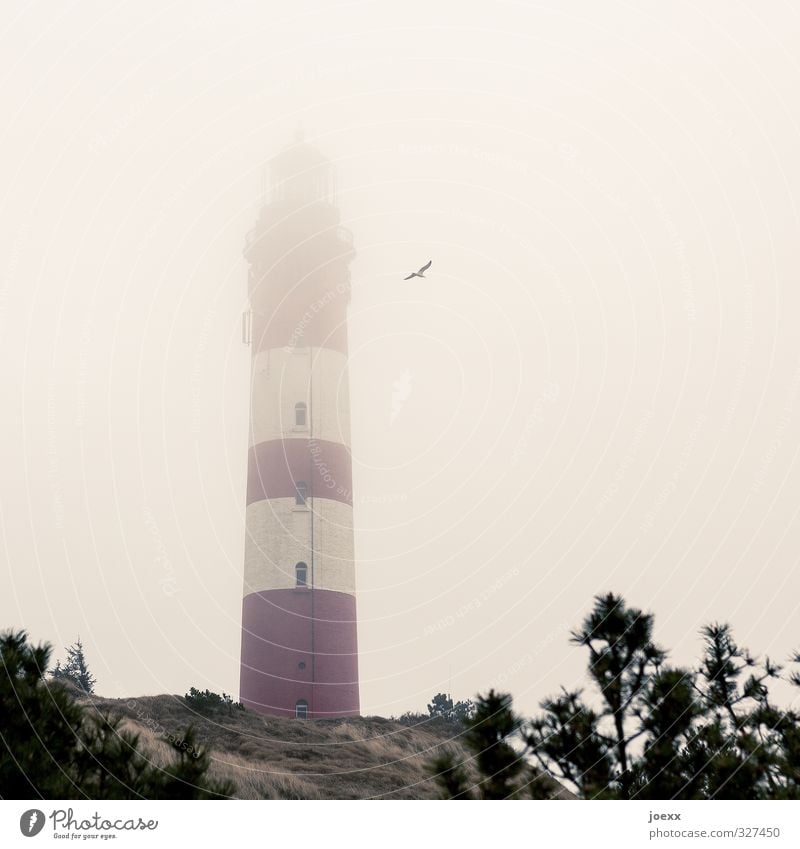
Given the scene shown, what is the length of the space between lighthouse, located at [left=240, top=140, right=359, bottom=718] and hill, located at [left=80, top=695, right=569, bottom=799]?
1.77m

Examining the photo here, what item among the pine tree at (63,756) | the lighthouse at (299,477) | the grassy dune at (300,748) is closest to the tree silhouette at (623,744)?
the pine tree at (63,756)

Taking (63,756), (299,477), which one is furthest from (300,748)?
(63,756)

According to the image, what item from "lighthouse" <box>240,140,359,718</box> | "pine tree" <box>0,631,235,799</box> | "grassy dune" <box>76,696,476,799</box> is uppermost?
"lighthouse" <box>240,140,359,718</box>

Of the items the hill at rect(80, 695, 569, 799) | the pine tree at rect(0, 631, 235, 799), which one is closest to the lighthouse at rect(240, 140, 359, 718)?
the hill at rect(80, 695, 569, 799)

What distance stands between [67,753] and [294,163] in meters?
37.2

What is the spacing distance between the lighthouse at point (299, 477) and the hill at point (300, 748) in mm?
1772

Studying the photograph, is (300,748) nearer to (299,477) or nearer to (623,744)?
(299,477)

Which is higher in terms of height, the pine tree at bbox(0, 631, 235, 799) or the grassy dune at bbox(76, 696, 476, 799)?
the grassy dune at bbox(76, 696, 476, 799)

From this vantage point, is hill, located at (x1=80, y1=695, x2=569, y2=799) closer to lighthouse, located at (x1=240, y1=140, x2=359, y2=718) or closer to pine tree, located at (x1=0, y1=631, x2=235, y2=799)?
lighthouse, located at (x1=240, y1=140, x2=359, y2=718)

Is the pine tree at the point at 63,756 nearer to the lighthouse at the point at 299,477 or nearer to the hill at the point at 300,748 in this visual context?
the hill at the point at 300,748

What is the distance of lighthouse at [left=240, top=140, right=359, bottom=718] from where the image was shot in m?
39.6

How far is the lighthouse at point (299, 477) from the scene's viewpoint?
3962 cm

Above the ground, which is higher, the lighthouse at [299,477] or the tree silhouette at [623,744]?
the lighthouse at [299,477]
